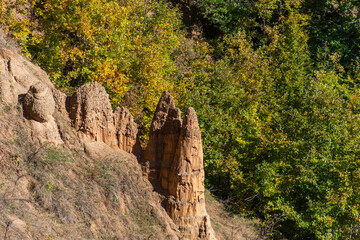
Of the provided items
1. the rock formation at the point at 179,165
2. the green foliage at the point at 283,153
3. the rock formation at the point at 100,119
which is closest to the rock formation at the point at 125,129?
the rock formation at the point at 100,119

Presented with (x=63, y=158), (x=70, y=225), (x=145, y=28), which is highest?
(x=145, y=28)

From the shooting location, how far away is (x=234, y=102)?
28.3 m

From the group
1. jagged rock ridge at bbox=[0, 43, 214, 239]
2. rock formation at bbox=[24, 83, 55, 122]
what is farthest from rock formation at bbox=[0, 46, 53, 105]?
rock formation at bbox=[24, 83, 55, 122]

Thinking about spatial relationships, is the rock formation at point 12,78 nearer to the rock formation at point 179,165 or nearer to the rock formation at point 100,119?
the rock formation at point 100,119

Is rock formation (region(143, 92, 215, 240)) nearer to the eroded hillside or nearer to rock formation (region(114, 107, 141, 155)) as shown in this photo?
the eroded hillside

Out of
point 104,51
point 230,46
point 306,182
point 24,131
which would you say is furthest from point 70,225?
point 230,46

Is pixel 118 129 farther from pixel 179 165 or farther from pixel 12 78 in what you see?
pixel 12 78

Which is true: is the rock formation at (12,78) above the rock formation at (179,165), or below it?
above

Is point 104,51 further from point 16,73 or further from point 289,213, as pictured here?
point 289,213

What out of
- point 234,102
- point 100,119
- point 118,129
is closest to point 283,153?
point 234,102

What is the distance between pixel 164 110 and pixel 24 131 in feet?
18.4

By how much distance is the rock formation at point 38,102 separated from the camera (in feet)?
50.3

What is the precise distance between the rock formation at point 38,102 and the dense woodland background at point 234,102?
706cm

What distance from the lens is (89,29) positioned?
23.2 m
